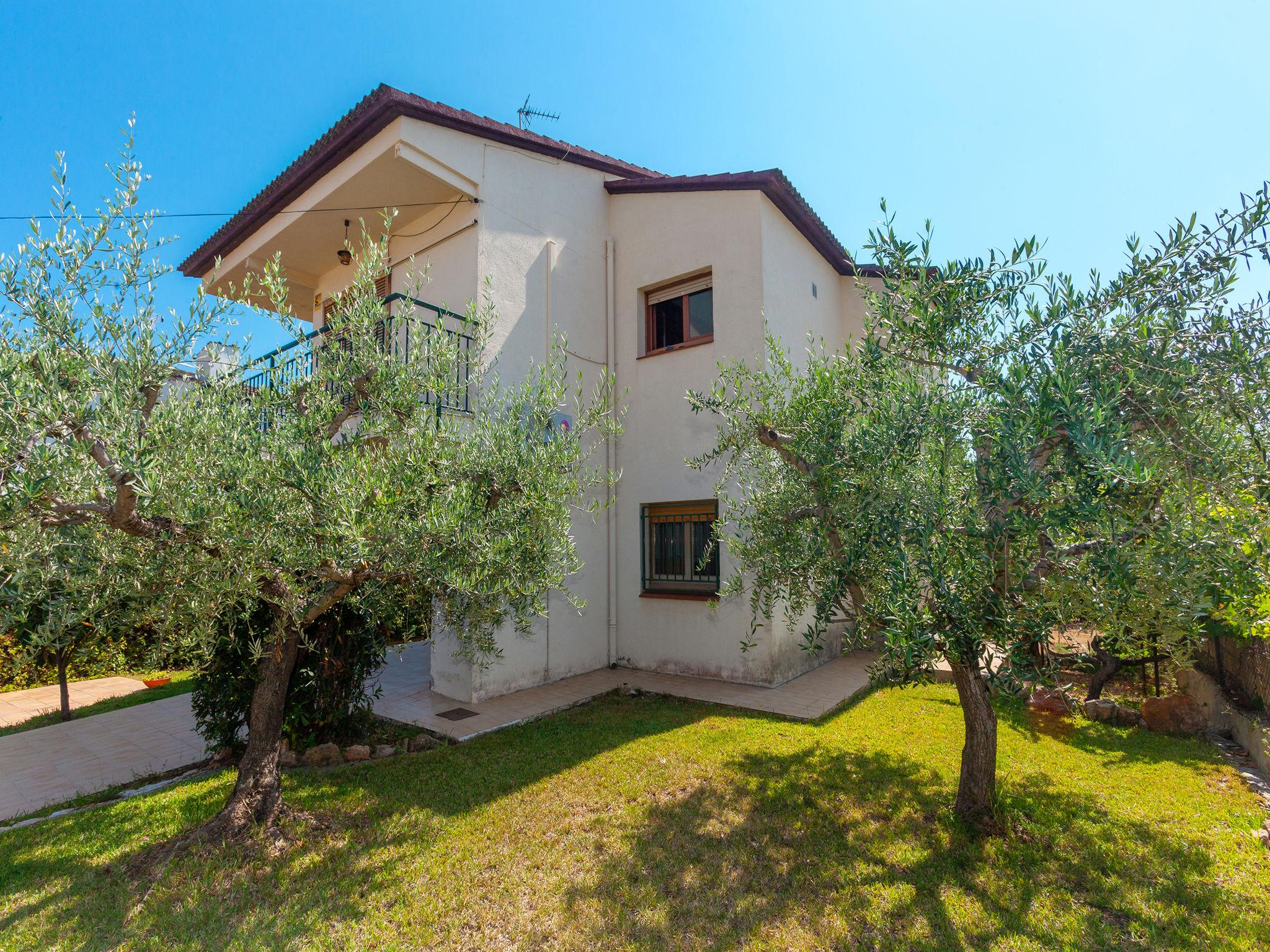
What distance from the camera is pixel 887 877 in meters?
4.09

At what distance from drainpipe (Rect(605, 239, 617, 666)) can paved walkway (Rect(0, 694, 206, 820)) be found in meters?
5.60

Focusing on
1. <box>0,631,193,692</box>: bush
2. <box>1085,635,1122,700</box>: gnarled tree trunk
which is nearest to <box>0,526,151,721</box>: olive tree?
<box>0,631,193,692</box>: bush

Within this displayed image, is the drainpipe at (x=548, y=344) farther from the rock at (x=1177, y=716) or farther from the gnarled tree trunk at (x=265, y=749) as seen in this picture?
the rock at (x=1177, y=716)

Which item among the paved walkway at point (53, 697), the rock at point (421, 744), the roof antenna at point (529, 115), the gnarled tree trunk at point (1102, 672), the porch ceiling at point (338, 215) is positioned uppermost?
the roof antenna at point (529, 115)

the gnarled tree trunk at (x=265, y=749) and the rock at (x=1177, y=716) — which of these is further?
the rock at (x=1177, y=716)

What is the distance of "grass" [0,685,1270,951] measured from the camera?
3582mm

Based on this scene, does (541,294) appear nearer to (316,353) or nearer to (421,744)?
(316,353)

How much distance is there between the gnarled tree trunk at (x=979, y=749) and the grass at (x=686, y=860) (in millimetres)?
230

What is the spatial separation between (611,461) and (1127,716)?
7.51m

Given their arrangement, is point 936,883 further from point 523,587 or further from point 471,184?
point 471,184

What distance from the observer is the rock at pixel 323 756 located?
623 centimetres

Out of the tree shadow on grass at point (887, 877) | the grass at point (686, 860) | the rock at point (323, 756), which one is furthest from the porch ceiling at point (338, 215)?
the tree shadow on grass at point (887, 877)

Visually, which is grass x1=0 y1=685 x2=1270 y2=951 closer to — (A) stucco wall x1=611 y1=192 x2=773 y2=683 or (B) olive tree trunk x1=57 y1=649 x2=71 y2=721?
(A) stucco wall x1=611 y1=192 x2=773 y2=683

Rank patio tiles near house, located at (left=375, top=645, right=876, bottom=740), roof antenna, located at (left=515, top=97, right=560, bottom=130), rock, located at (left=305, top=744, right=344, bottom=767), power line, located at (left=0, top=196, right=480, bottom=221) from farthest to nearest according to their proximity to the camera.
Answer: roof antenna, located at (left=515, top=97, right=560, bottom=130) < power line, located at (left=0, top=196, right=480, bottom=221) < patio tiles near house, located at (left=375, top=645, right=876, bottom=740) < rock, located at (left=305, top=744, right=344, bottom=767)
